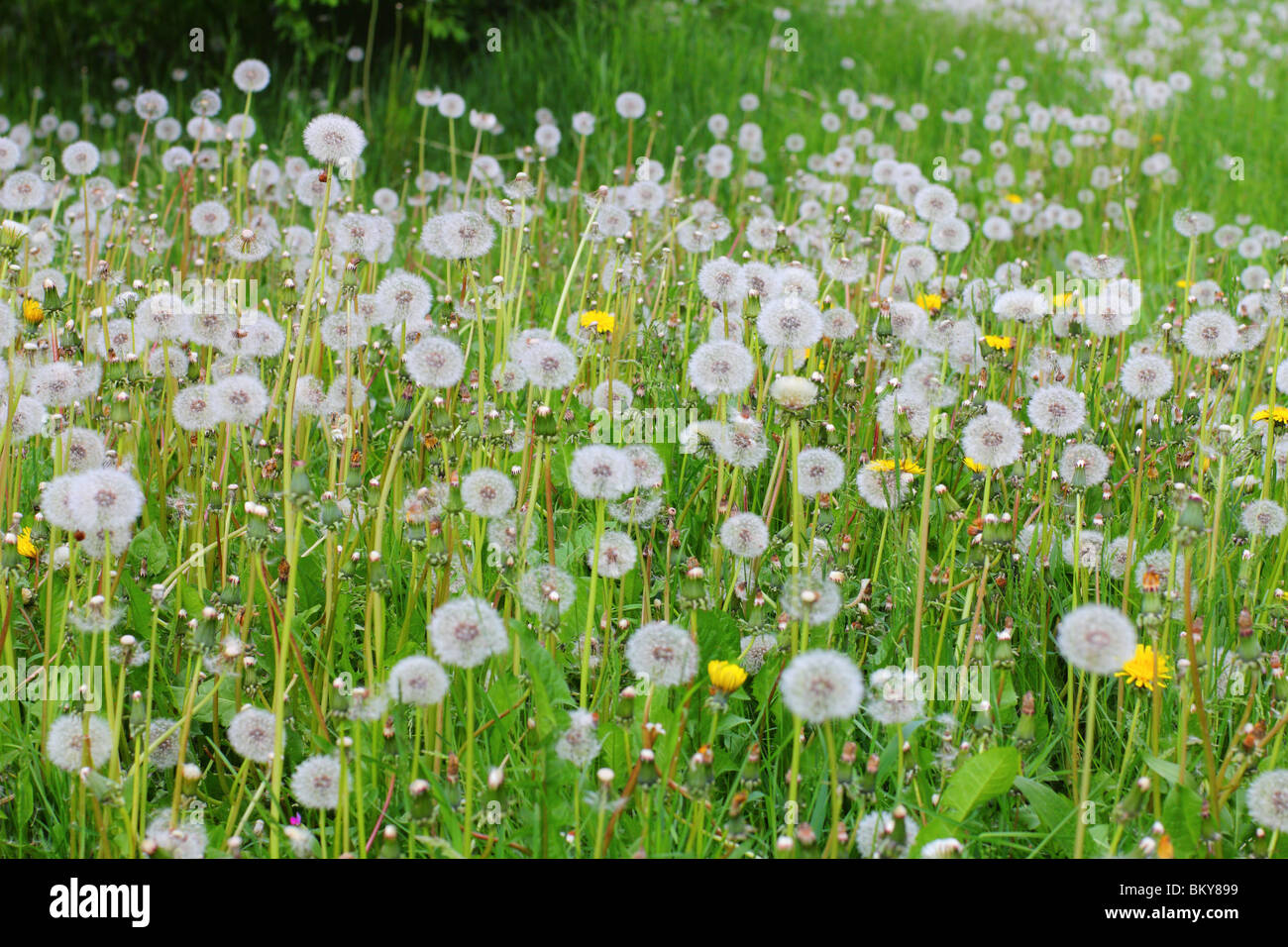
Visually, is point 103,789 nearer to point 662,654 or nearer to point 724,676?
point 662,654

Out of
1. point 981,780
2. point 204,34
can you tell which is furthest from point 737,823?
point 204,34

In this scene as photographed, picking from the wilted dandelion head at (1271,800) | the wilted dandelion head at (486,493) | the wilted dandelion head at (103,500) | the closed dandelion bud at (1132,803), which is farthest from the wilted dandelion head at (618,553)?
the wilted dandelion head at (1271,800)

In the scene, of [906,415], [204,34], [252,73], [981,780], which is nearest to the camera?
[981,780]

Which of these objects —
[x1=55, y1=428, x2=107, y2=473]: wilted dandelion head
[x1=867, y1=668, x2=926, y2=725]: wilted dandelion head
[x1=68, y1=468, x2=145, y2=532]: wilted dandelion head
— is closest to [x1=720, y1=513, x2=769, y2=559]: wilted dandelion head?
[x1=867, y1=668, x2=926, y2=725]: wilted dandelion head

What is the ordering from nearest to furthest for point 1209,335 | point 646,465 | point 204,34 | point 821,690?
point 821,690 → point 646,465 → point 1209,335 → point 204,34

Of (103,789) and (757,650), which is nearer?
(103,789)

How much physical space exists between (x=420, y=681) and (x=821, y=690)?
555mm

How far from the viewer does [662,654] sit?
69.0 inches

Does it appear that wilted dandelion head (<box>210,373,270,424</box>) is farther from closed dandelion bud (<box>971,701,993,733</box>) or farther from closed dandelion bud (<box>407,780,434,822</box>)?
closed dandelion bud (<box>971,701,993,733</box>)

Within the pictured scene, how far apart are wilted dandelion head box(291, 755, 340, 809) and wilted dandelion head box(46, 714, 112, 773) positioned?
0.27 metres

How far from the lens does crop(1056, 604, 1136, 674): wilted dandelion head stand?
4.90 feet
